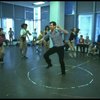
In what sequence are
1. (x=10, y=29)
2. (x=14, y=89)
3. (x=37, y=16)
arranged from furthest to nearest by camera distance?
(x=37, y=16), (x=10, y=29), (x=14, y=89)

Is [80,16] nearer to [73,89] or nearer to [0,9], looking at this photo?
[0,9]

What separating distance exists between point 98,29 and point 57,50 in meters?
6.70

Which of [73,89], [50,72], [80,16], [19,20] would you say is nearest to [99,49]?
[80,16]

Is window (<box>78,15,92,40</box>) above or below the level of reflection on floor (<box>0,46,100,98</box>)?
above

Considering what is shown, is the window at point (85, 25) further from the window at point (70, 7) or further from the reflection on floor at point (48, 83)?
the reflection on floor at point (48, 83)

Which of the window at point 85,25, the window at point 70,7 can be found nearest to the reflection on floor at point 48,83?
the window at point 85,25

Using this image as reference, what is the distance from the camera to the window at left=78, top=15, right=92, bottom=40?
12480mm

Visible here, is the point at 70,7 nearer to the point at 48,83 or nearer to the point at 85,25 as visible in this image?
the point at 85,25

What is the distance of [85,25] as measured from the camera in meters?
12.9

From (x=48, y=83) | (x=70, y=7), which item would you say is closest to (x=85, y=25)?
(x=70, y=7)

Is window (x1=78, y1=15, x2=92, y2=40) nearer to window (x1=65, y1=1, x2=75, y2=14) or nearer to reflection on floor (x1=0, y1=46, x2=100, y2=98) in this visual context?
window (x1=65, y1=1, x2=75, y2=14)

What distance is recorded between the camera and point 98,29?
39.0ft

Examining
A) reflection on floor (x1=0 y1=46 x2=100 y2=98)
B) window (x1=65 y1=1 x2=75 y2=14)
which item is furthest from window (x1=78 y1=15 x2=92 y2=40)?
reflection on floor (x1=0 y1=46 x2=100 y2=98)

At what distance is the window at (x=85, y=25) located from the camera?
1248 centimetres
